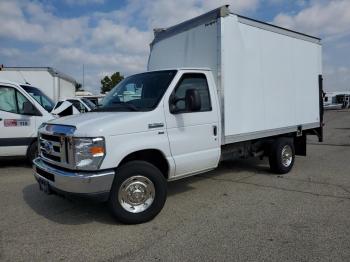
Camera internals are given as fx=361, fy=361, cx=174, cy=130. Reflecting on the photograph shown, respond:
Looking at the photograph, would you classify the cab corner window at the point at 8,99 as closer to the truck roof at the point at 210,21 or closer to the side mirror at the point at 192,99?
the truck roof at the point at 210,21

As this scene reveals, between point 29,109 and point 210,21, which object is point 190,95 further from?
point 29,109

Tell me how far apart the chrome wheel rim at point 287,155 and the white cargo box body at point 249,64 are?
45cm

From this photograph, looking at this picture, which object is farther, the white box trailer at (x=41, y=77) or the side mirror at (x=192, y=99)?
the white box trailer at (x=41, y=77)

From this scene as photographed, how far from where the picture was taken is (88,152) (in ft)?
15.1

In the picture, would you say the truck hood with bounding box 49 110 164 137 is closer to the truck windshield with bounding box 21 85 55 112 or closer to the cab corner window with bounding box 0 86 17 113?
the cab corner window with bounding box 0 86 17 113

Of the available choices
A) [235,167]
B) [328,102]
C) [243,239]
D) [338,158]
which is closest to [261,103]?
[235,167]

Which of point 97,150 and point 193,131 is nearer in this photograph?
point 97,150

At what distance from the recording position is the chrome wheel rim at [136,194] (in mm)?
4945

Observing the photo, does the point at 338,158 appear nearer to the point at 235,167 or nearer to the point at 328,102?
the point at 235,167

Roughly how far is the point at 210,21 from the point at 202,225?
11.5 ft

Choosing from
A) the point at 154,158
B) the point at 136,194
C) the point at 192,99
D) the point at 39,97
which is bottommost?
the point at 136,194

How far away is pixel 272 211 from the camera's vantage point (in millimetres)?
5453

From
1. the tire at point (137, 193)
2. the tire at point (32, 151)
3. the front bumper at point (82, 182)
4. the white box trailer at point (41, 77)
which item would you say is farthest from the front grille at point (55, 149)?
the white box trailer at point (41, 77)

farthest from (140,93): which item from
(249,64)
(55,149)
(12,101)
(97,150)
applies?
(12,101)
